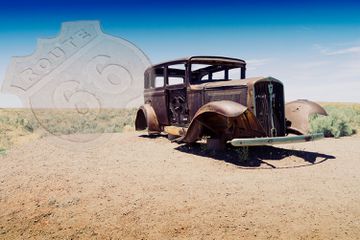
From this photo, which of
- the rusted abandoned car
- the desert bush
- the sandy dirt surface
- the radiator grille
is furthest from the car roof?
the desert bush

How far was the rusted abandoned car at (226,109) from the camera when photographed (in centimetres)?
554

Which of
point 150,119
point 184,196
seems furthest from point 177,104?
point 184,196

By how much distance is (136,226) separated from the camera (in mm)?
3154

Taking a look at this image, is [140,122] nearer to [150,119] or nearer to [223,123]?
[150,119]

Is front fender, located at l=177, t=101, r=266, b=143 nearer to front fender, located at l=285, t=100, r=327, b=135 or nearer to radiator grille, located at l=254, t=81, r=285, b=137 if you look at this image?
radiator grille, located at l=254, t=81, r=285, b=137

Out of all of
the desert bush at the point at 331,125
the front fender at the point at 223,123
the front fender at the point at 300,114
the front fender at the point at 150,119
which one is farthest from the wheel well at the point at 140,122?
the desert bush at the point at 331,125

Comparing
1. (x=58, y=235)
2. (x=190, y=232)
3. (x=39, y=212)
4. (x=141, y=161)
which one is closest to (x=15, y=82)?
(x=141, y=161)

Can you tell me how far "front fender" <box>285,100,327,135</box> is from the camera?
21.6ft

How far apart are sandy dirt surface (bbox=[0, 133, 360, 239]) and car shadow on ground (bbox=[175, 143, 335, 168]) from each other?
0.02 meters

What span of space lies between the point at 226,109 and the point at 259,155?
5.51ft

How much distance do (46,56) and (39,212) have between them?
3.81 m

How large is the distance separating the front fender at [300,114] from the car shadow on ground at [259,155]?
21.2 inches

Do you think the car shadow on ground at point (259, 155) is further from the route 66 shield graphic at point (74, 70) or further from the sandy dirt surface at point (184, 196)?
the route 66 shield graphic at point (74, 70)

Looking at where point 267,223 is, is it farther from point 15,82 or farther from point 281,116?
point 15,82
